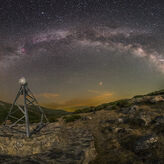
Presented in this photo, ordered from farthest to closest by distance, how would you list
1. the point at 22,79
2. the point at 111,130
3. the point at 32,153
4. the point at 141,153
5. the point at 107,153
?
the point at 111,130 → the point at 22,79 → the point at 107,153 → the point at 141,153 → the point at 32,153

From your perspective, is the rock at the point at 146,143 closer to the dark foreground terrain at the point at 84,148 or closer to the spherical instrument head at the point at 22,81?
the dark foreground terrain at the point at 84,148

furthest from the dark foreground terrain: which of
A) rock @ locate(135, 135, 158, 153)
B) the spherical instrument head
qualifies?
the spherical instrument head

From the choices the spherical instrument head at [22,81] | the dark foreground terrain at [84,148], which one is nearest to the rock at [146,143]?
the dark foreground terrain at [84,148]

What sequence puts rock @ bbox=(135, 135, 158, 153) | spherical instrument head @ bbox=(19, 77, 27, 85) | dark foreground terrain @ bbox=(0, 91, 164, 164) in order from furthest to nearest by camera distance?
spherical instrument head @ bbox=(19, 77, 27, 85)
rock @ bbox=(135, 135, 158, 153)
dark foreground terrain @ bbox=(0, 91, 164, 164)

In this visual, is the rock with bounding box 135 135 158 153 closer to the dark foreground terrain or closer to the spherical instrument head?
the dark foreground terrain

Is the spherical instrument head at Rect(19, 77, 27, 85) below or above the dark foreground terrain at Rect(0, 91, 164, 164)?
above

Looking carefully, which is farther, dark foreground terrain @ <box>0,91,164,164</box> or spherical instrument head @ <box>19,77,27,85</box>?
spherical instrument head @ <box>19,77,27,85</box>

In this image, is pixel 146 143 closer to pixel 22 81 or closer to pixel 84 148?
pixel 84 148

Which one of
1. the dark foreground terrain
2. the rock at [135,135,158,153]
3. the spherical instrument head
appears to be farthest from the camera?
the spherical instrument head

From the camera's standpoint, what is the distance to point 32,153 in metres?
12.4

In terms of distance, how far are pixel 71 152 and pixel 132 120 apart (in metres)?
12.9

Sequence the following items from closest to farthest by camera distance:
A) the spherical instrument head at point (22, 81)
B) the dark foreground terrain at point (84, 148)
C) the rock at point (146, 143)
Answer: the dark foreground terrain at point (84, 148), the rock at point (146, 143), the spherical instrument head at point (22, 81)

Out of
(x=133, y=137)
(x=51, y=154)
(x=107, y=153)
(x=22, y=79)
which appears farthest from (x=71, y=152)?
(x=22, y=79)

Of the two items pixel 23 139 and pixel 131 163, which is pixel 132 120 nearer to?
pixel 131 163
